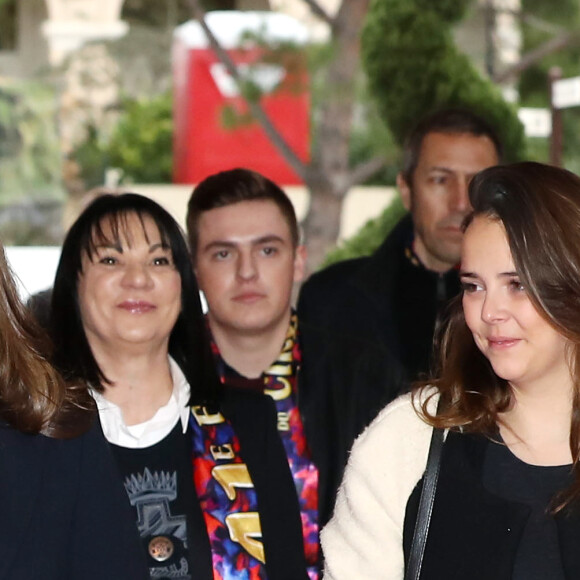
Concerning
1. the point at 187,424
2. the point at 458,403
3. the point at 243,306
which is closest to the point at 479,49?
the point at 243,306

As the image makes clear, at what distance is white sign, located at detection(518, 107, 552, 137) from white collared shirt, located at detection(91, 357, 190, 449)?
14.0ft

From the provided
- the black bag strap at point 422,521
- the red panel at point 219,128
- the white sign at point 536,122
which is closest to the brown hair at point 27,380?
the black bag strap at point 422,521

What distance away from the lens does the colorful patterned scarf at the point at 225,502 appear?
2680 mm

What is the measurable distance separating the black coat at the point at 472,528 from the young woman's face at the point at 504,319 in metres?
0.17

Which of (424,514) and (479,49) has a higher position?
(479,49)

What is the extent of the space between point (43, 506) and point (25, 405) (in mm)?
171

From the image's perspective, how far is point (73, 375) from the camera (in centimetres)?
280

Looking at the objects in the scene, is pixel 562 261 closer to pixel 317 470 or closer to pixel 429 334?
pixel 317 470

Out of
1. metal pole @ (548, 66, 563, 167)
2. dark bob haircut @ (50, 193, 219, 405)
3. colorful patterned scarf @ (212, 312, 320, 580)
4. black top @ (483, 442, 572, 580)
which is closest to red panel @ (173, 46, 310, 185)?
metal pole @ (548, 66, 563, 167)

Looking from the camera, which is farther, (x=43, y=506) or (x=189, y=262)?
(x=189, y=262)

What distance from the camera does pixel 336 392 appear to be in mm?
3131

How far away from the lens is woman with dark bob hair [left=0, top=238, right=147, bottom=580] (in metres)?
1.92

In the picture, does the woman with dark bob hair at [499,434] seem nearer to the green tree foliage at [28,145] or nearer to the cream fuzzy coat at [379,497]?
the cream fuzzy coat at [379,497]

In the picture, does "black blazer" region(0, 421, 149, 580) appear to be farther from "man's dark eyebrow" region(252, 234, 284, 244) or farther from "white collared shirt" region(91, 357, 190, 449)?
"man's dark eyebrow" region(252, 234, 284, 244)
